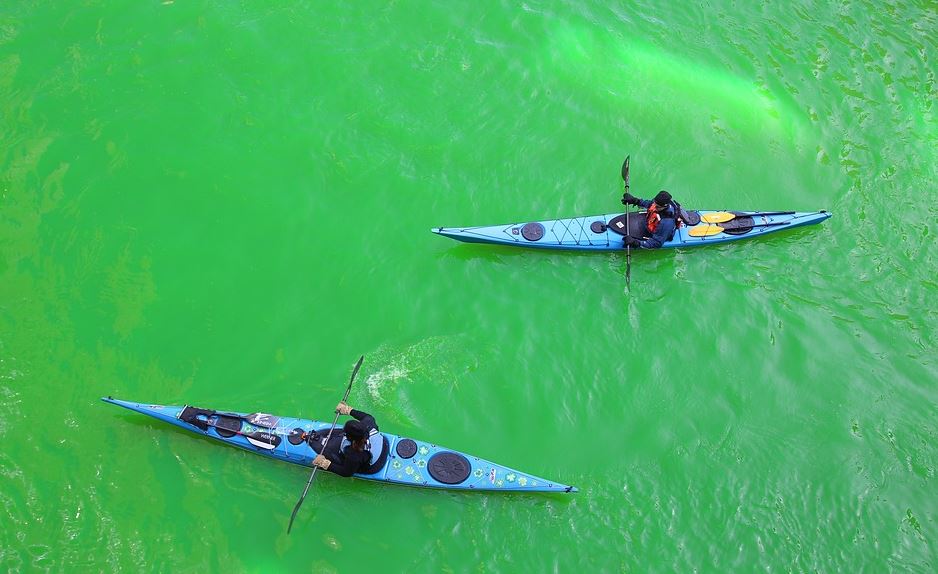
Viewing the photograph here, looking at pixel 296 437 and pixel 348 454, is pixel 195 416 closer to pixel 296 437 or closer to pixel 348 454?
pixel 296 437

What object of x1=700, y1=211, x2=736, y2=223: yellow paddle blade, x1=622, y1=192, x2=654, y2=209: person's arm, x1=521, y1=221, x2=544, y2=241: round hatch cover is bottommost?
x1=521, y1=221, x2=544, y2=241: round hatch cover

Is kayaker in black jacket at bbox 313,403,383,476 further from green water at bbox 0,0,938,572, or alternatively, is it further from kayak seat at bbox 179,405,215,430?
kayak seat at bbox 179,405,215,430

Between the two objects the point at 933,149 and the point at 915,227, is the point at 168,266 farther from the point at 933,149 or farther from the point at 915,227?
the point at 933,149

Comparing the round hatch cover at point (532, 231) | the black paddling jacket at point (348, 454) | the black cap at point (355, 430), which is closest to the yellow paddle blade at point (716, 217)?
the round hatch cover at point (532, 231)

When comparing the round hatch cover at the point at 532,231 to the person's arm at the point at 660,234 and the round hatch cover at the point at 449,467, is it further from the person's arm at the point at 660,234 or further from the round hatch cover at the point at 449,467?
the round hatch cover at the point at 449,467

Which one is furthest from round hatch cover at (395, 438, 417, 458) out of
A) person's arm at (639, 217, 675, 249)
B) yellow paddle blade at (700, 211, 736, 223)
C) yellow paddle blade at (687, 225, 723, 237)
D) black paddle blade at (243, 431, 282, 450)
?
yellow paddle blade at (700, 211, 736, 223)

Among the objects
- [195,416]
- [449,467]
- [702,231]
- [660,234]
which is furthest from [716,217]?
[195,416]

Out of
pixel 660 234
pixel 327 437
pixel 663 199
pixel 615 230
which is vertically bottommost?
pixel 327 437
